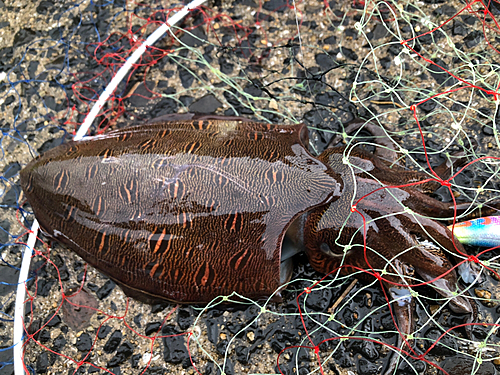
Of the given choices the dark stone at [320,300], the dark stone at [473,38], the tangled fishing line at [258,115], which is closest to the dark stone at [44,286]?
the tangled fishing line at [258,115]

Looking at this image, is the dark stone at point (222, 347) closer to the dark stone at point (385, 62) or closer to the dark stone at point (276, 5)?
the dark stone at point (385, 62)

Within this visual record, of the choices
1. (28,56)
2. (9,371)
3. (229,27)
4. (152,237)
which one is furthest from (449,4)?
(9,371)

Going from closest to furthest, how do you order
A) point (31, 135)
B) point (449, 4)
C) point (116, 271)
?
point (116, 271), point (449, 4), point (31, 135)

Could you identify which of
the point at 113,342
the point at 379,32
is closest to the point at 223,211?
the point at 113,342

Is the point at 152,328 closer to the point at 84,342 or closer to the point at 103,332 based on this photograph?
the point at 103,332

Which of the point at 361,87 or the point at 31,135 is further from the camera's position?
the point at 31,135

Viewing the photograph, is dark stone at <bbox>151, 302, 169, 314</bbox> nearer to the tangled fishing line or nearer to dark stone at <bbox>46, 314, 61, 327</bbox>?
the tangled fishing line

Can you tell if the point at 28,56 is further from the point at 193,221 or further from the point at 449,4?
the point at 449,4
